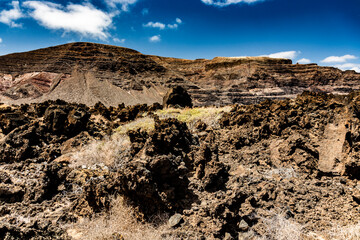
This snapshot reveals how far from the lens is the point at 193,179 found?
195 inches

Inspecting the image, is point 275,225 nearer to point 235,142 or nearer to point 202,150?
point 202,150

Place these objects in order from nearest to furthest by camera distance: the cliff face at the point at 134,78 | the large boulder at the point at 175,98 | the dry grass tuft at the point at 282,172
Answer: the dry grass tuft at the point at 282,172 → the large boulder at the point at 175,98 → the cliff face at the point at 134,78

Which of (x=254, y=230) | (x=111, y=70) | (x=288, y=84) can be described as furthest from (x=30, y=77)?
(x=288, y=84)

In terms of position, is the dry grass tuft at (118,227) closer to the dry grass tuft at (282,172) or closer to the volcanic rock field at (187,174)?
the volcanic rock field at (187,174)

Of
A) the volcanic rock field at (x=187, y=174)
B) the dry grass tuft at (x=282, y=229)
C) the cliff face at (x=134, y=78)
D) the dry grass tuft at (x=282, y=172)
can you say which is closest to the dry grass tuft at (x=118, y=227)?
the volcanic rock field at (x=187, y=174)

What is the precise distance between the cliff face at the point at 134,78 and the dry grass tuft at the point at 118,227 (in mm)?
31511

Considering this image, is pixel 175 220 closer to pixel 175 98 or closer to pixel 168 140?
pixel 168 140

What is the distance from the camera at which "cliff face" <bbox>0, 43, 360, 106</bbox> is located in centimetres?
3638

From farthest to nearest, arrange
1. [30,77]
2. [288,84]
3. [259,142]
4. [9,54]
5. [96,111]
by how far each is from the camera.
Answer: [288,84] < [9,54] < [30,77] < [96,111] < [259,142]

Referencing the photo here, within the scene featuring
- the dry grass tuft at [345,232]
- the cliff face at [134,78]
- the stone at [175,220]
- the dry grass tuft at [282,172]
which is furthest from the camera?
the cliff face at [134,78]

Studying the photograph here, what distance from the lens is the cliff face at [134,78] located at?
36.4 m

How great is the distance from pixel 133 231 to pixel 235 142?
4494mm

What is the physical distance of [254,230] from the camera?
3.46 m

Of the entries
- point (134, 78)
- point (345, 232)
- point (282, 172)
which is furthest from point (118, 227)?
point (134, 78)
